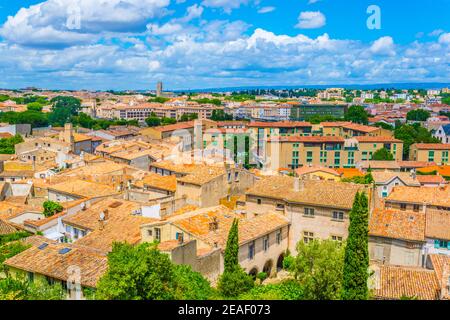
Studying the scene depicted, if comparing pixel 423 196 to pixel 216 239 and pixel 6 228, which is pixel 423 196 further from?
pixel 6 228

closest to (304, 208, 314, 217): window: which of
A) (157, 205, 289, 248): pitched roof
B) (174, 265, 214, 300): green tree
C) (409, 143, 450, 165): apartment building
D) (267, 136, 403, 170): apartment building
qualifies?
(157, 205, 289, 248): pitched roof

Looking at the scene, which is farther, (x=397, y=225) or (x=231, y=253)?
(x=397, y=225)

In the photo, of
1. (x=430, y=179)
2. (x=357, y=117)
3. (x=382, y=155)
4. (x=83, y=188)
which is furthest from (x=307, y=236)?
(x=357, y=117)

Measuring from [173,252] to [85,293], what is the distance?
3.86 m

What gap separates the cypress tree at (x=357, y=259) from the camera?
58.2 feet

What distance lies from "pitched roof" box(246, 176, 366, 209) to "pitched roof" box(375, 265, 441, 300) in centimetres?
596

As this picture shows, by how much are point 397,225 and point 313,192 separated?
5.32 meters

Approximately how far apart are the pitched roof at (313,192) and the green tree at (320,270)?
20.4 ft

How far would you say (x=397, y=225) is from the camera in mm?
27062

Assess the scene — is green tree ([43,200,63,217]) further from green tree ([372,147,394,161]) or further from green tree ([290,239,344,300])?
green tree ([372,147,394,161])

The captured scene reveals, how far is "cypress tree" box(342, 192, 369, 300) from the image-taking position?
1775 cm

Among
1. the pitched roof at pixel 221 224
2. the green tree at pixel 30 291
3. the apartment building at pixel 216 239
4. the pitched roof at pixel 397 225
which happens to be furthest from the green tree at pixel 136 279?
the pitched roof at pixel 397 225

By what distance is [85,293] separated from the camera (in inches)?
697
